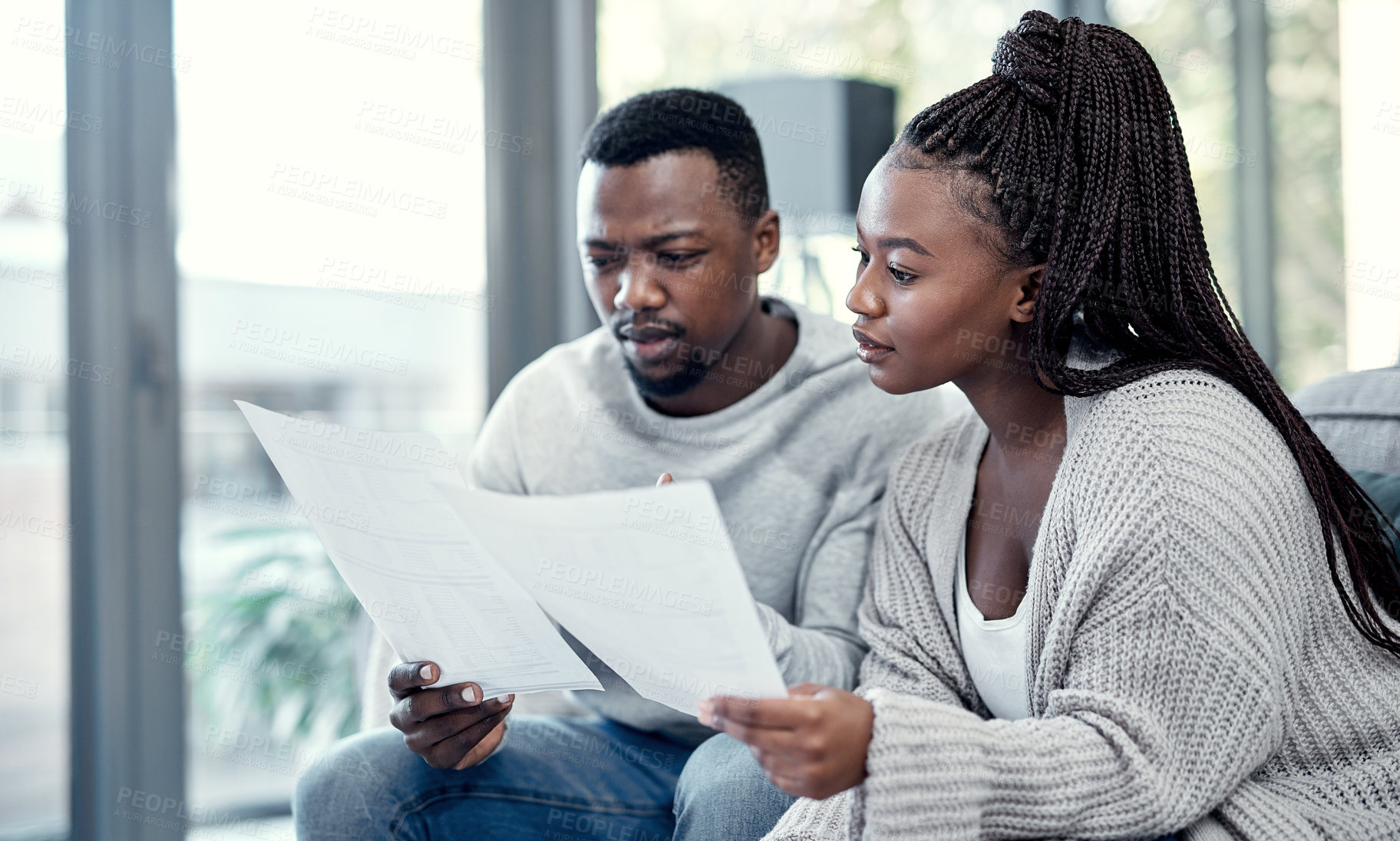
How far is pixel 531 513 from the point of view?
665 mm

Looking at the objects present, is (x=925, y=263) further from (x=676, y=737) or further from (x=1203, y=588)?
(x=676, y=737)

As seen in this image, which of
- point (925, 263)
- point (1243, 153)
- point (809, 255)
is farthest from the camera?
point (1243, 153)

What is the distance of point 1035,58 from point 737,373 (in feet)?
1.70

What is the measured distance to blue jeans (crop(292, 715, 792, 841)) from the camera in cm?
100

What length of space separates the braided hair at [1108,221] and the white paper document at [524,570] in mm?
418

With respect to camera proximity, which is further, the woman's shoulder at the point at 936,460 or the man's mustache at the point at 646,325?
the man's mustache at the point at 646,325

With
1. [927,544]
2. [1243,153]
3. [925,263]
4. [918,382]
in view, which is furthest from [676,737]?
[1243,153]

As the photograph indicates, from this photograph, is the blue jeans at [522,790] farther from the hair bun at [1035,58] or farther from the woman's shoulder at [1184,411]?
the hair bun at [1035,58]

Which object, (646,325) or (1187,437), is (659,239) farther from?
(1187,437)

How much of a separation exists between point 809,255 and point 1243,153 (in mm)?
1334

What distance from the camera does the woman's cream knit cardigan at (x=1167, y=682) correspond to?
70cm

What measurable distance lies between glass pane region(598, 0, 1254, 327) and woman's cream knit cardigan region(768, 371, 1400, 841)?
1.25 metres

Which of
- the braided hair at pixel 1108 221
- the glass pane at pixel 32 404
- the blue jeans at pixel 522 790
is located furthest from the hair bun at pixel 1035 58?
the glass pane at pixel 32 404

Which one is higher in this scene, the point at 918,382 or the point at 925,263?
the point at 925,263
